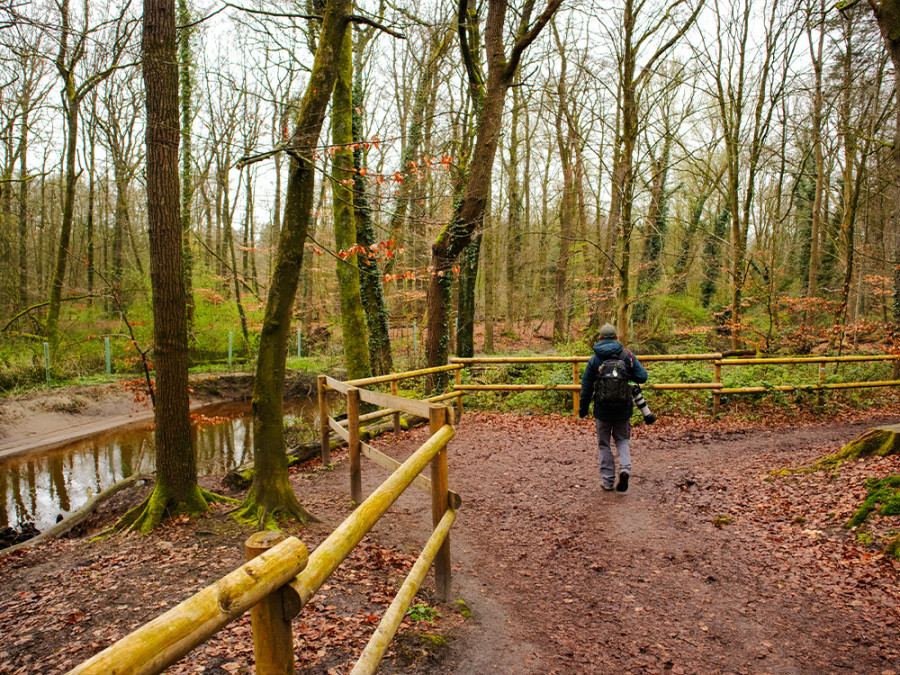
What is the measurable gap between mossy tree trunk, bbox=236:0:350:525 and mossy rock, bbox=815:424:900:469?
6.30 metres

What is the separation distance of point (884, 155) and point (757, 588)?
14.7 meters

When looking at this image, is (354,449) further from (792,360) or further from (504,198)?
(504,198)

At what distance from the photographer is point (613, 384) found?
240 inches

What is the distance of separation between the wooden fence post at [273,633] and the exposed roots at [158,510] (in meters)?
4.61

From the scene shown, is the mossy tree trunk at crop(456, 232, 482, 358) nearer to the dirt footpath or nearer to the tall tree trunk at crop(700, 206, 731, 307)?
the dirt footpath

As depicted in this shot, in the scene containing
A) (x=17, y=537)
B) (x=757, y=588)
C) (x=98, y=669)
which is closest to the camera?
(x=98, y=669)

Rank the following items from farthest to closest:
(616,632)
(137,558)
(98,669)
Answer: (137,558), (616,632), (98,669)

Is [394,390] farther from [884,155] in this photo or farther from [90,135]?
[90,135]

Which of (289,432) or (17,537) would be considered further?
(289,432)

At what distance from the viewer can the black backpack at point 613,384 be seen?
19.9ft

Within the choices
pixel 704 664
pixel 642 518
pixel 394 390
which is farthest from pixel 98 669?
pixel 394 390

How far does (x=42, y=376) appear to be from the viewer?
51.6ft

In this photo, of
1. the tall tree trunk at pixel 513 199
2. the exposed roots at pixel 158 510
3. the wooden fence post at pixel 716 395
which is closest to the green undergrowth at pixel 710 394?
the wooden fence post at pixel 716 395

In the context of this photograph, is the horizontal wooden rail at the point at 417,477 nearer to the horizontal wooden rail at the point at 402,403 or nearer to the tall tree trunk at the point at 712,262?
the horizontal wooden rail at the point at 402,403
